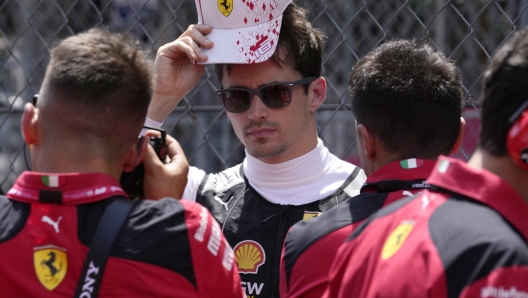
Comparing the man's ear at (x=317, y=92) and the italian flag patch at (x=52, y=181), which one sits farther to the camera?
the man's ear at (x=317, y=92)

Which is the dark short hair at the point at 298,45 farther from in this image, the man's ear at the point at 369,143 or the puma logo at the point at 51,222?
the puma logo at the point at 51,222

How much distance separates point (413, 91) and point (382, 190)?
33cm

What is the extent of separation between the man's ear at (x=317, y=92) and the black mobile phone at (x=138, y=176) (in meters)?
0.94

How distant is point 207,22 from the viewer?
274 cm

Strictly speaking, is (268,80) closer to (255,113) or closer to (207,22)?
(255,113)

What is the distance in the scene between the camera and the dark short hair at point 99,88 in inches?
68.0

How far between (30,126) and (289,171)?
1182 millimetres

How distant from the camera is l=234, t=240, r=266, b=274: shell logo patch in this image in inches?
98.7

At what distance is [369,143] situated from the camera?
2096mm

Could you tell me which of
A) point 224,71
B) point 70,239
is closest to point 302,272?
point 70,239

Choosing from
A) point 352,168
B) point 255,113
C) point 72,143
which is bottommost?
point 352,168

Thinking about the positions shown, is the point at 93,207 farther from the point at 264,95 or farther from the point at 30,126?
the point at 264,95

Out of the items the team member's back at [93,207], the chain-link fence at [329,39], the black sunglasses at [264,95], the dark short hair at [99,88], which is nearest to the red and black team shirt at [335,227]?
the team member's back at [93,207]

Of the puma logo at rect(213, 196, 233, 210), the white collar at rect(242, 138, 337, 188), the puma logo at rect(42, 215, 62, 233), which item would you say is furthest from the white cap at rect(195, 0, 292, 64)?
the puma logo at rect(42, 215, 62, 233)
